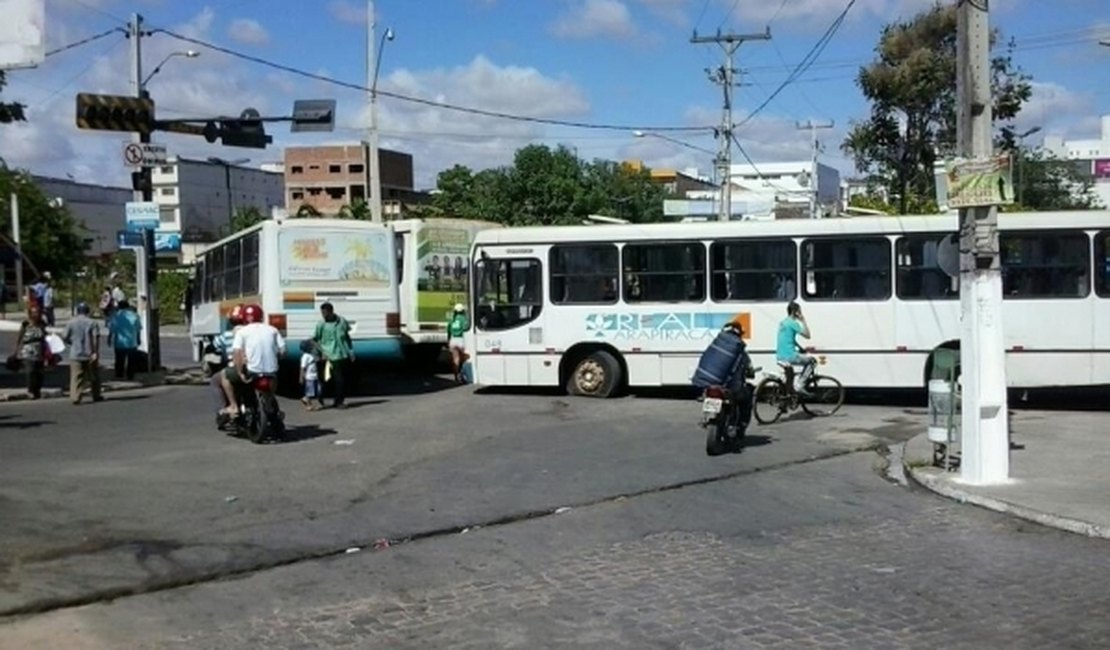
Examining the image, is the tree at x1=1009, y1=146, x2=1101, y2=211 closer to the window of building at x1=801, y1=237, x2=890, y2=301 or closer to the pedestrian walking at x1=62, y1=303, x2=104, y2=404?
the window of building at x1=801, y1=237, x2=890, y2=301

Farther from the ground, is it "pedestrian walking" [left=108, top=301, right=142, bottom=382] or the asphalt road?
"pedestrian walking" [left=108, top=301, right=142, bottom=382]

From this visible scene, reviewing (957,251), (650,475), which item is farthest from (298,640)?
(957,251)

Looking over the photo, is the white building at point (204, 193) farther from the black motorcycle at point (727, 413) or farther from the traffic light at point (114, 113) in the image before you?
the black motorcycle at point (727, 413)

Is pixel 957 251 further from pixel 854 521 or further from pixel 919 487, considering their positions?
pixel 854 521

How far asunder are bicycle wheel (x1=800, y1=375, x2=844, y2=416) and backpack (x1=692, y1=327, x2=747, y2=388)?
159 inches

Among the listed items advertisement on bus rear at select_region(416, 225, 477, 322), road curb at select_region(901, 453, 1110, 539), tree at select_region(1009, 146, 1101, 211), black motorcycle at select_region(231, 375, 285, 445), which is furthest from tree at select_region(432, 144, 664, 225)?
road curb at select_region(901, 453, 1110, 539)

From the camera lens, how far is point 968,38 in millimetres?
11805

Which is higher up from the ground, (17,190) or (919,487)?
(17,190)

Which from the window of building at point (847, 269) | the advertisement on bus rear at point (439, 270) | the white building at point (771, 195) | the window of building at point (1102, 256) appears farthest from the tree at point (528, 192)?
the window of building at point (1102, 256)

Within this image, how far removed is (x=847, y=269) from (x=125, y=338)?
1392 cm

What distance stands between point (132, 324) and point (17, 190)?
53.8 metres

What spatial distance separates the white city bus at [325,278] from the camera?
19906 mm

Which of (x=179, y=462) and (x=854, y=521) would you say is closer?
(x=854, y=521)

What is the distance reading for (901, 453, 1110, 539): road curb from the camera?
31.8ft
